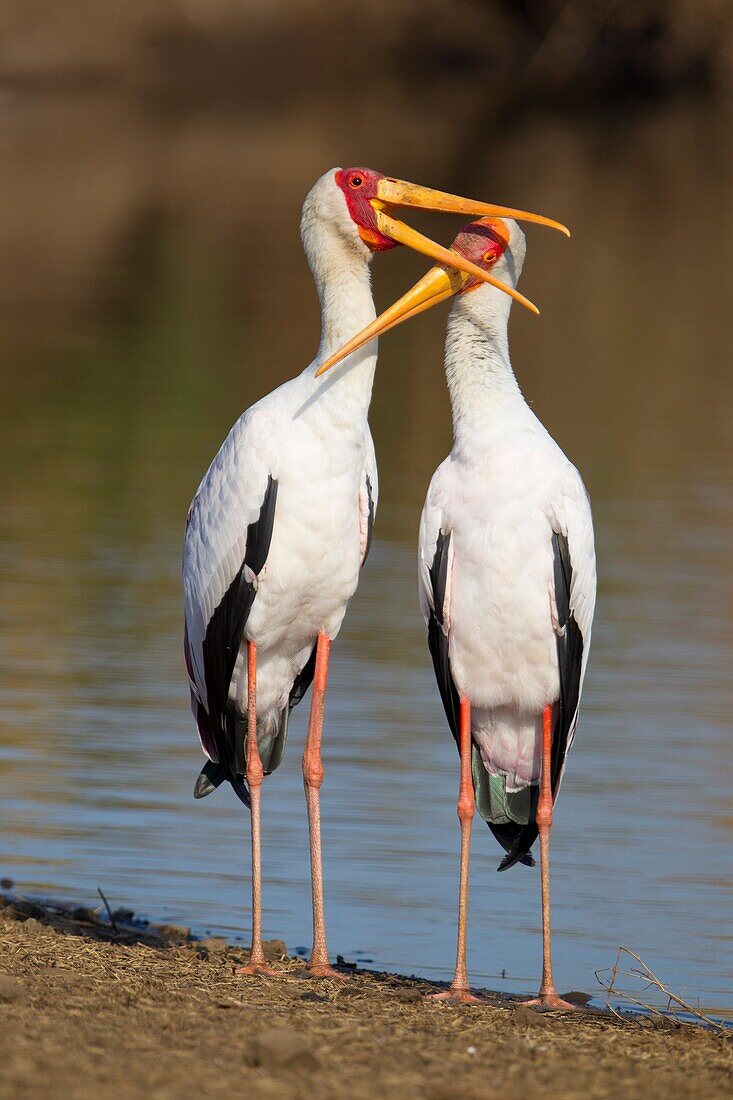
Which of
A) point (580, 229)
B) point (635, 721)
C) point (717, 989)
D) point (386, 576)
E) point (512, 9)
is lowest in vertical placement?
point (717, 989)

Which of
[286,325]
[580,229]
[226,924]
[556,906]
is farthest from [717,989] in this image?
[580,229]

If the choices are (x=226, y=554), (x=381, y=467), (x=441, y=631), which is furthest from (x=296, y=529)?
(x=381, y=467)

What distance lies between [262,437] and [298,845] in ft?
6.64

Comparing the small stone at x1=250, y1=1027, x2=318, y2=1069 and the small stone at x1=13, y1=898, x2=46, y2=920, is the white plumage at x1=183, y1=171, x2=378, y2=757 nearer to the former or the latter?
the small stone at x1=13, y1=898, x2=46, y2=920

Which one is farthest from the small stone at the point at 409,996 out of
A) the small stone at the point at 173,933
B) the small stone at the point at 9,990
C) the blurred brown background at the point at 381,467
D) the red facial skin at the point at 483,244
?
the red facial skin at the point at 483,244

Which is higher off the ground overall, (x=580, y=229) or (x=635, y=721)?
(x=580, y=229)

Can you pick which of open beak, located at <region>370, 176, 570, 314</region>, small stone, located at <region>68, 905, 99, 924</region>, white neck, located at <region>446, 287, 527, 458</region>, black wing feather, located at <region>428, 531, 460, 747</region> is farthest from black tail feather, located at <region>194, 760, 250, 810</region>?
open beak, located at <region>370, 176, 570, 314</region>

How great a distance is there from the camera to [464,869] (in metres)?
5.70

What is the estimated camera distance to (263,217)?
26.7 meters

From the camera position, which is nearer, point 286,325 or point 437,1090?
point 437,1090

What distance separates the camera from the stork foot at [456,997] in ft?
18.0

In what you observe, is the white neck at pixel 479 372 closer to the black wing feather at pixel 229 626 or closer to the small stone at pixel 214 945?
the black wing feather at pixel 229 626

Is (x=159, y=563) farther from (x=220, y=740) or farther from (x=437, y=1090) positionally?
(x=437, y=1090)

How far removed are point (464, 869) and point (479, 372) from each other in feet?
4.83
